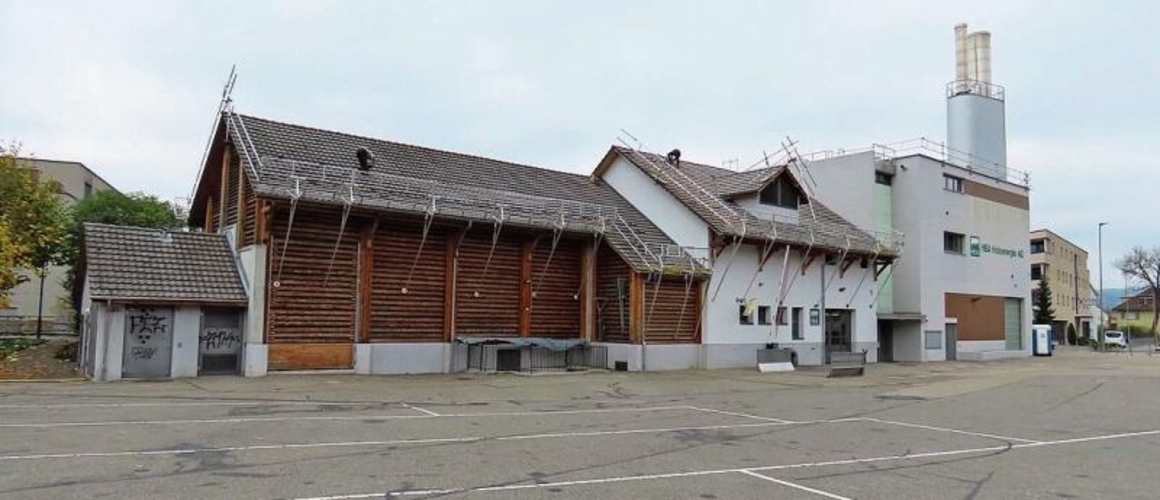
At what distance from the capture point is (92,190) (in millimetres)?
74625

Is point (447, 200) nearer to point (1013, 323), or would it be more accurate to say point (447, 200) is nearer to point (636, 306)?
point (636, 306)

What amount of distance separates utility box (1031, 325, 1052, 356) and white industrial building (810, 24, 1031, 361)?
2.15 metres

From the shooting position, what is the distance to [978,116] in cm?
4656

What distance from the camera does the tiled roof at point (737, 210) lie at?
99.6ft

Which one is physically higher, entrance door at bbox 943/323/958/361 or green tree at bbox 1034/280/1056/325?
green tree at bbox 1034/280/1056/325

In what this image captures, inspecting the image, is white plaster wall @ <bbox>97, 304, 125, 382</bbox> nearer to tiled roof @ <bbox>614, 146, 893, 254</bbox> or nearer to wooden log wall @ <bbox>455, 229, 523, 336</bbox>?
wooden log wall @ <bbox>455, 229, 523, 336</bbox>

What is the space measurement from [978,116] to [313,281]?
38.0 metres

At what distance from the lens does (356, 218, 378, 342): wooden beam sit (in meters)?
24.2

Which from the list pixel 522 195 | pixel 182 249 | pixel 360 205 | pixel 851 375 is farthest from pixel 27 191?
pixel 851 375

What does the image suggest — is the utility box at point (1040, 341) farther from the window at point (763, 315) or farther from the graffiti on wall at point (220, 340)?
the graffiti on wall at point (220, 340)

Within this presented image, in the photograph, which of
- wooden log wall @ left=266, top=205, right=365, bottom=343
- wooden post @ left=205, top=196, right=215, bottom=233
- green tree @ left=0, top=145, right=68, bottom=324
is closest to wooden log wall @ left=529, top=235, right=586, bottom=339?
wooden log wall @ left=266, top=205, right=365, bottom=343

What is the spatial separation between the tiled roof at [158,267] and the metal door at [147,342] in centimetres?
58

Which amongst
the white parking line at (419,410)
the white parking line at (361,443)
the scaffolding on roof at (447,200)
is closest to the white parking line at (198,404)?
Result: the white parking line at (419,410)

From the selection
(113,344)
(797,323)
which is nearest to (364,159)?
(113,344)
